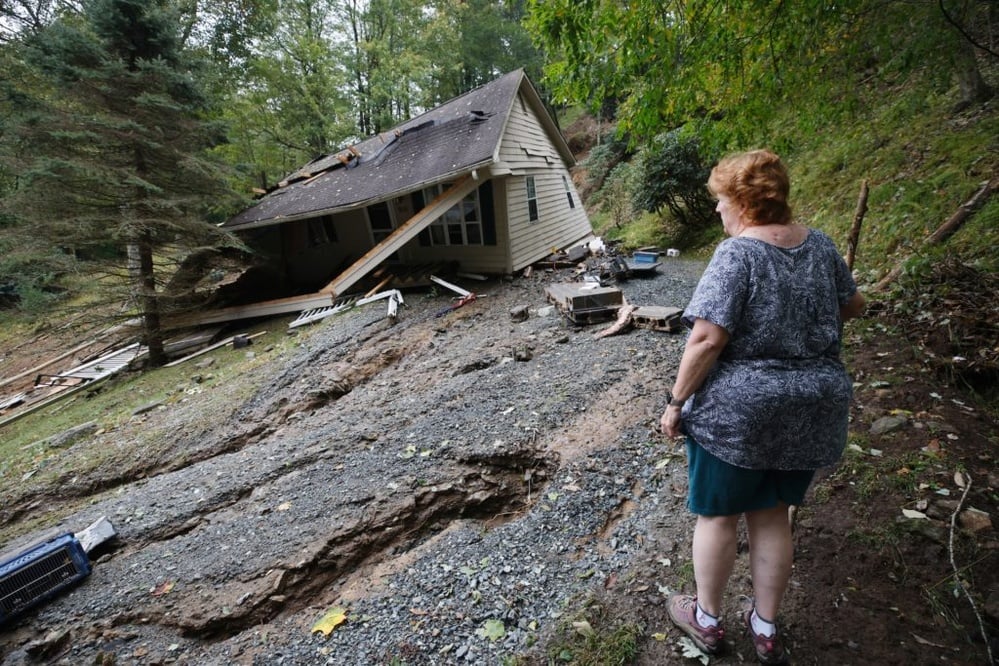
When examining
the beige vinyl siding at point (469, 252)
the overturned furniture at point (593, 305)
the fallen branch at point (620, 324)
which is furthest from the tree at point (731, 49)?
the beige vinyl siding at point (469, 252)

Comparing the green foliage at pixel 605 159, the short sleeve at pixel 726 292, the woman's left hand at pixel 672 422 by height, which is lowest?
the woman's left hand at pixel 672 422

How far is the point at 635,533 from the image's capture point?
2.52 m

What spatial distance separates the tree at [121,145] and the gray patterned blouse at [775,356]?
10.4 meters

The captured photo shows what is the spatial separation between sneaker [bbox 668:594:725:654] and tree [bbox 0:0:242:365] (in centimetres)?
1057

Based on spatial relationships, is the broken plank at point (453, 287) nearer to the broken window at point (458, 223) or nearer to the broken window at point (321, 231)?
the broken window at point (458, 223)

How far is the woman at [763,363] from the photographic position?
132cm

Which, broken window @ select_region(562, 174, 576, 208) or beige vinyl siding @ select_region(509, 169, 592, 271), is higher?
broken window @ select_region(562, 174, 576, 208)

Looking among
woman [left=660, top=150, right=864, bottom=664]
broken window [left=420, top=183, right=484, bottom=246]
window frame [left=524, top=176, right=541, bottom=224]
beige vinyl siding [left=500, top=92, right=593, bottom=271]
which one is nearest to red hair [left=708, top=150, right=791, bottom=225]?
woman [left=660, top=150, right=864, bottom=664]

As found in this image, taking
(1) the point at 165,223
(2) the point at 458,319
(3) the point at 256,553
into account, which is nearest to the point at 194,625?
(3) the point at 256,553

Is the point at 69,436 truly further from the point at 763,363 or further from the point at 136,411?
the point at 763,363

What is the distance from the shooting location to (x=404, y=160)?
10391 millimetres

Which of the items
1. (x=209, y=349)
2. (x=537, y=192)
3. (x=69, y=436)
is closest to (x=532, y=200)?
(x=537, y=192)

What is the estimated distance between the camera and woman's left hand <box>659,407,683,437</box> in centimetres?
151

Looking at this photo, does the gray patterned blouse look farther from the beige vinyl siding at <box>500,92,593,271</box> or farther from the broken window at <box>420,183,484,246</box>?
the broken window at <box>420,183,484,246</box>
